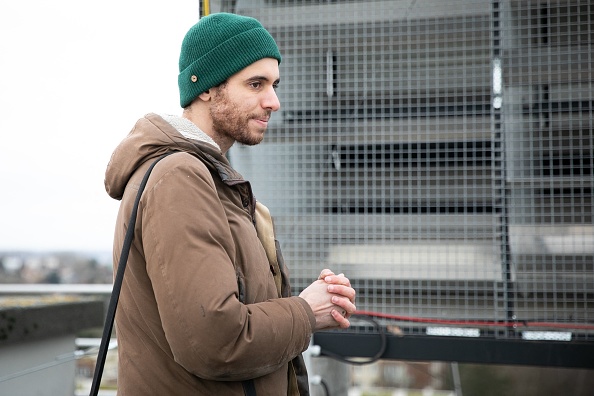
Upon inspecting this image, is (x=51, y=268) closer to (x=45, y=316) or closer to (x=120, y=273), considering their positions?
(x=45, y=316)

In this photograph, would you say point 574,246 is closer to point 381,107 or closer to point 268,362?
point 381,107

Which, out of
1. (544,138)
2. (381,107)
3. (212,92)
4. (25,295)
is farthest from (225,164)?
(25,295)

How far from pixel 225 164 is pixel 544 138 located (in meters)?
1.88

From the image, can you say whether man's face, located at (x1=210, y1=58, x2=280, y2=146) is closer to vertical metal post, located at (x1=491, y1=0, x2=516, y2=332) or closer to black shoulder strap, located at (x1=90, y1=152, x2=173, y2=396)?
black shoulder strap, located at (x1=90, y1=152, x2=173, y2=396)

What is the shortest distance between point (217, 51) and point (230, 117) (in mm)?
134

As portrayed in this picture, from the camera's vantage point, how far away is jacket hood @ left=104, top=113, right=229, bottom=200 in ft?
4.03

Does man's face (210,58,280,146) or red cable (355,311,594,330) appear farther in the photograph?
red cable (355,311,594,330)

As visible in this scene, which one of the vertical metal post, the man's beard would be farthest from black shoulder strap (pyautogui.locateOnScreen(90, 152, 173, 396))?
the vertical metal post

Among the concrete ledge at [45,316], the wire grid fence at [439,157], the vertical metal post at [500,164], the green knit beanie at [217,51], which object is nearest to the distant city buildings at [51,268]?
the concrete ledge at [45,316]

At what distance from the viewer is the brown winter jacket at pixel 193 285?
1.07 m

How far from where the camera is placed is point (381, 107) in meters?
2.87

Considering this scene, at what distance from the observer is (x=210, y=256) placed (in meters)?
1.07

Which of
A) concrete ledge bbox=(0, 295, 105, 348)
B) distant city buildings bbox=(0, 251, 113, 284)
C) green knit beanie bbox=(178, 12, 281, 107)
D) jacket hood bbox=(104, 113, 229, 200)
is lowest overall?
distant city buildings bbox=(0, 251, 113, 284)

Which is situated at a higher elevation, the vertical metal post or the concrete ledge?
the vertical metal post
